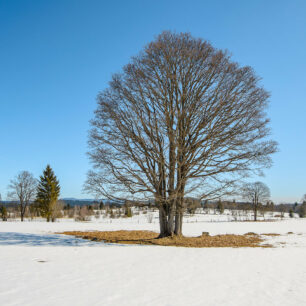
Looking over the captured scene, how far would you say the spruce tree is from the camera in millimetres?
39312

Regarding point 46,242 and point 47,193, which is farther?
point 47,193

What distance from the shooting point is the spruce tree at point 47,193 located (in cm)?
3931

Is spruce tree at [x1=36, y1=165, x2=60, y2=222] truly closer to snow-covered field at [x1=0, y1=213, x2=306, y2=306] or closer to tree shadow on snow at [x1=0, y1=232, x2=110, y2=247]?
tree shadow on snow at [x1=0, y1=232, x2=110, y2=247]

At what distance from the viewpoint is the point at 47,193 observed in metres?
39.7

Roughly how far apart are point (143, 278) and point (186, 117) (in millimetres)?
7938

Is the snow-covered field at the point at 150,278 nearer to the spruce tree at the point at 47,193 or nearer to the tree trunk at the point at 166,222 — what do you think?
the tree trunk at the point at 166,222

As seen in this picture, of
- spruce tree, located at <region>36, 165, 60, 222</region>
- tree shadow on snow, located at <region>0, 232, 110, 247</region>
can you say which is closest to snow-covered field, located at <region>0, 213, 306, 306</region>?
tree shadow on snow, located at <region>0, 232, 110, 247</region>

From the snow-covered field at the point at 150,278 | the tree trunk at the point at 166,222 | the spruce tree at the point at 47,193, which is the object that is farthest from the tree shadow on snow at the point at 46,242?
the spruce tree at the point at 47,193

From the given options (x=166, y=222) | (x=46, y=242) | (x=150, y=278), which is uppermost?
(x=166, y=222)

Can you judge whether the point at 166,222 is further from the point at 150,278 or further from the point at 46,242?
the point at 150,278

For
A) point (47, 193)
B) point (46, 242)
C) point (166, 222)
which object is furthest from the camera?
point (47, 193)

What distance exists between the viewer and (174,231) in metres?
13.2

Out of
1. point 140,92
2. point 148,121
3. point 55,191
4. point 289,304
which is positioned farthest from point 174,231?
point 55,191

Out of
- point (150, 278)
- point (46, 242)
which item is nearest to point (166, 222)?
point (46, 242)
